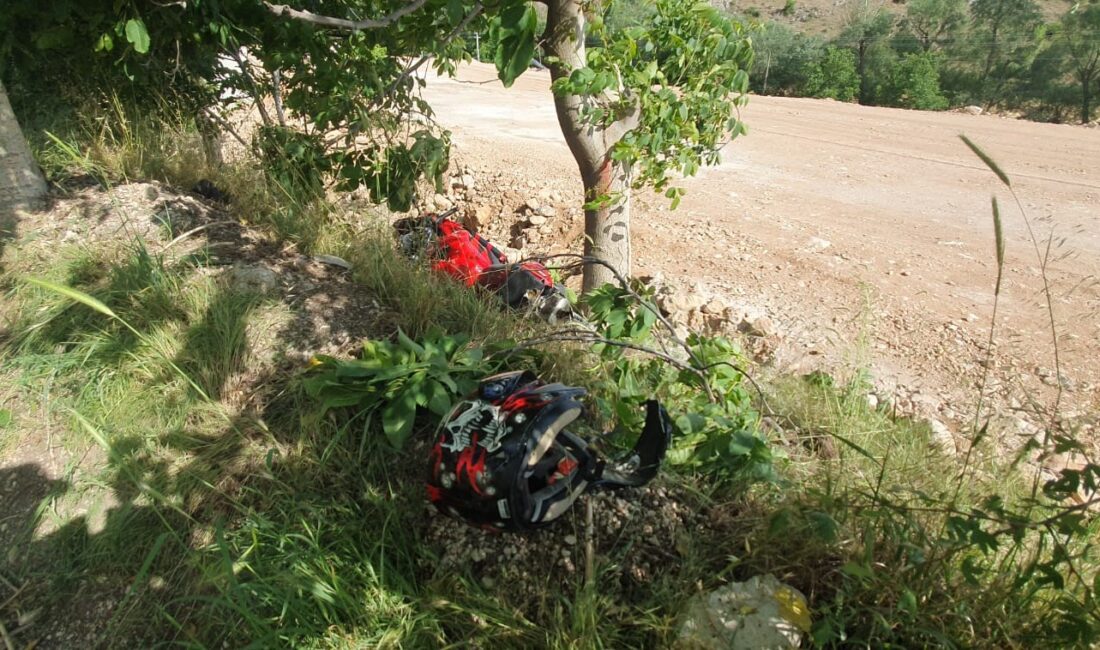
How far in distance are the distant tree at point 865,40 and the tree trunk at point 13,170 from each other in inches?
1295

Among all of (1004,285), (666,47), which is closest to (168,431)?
(666,47)

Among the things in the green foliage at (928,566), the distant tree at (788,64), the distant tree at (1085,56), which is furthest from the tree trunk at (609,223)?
the distant tree at (788,64)

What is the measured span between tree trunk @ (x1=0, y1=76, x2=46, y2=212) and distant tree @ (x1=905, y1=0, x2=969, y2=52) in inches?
1528

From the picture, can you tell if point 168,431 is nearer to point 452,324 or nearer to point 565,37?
point 452,324

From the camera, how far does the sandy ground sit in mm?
5098

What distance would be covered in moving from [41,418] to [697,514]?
2.61 metres

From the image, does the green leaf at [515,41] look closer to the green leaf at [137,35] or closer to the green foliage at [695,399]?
the green foliage at [695,399]

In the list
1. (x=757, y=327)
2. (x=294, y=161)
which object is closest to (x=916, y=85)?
(x=757, y=327)

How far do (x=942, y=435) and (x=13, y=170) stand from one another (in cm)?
557

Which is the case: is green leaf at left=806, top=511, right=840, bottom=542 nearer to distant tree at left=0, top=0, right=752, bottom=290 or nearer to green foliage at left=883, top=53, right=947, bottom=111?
distant tree at left=0, top=0, right=752, bottom=290

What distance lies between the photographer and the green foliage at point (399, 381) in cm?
221

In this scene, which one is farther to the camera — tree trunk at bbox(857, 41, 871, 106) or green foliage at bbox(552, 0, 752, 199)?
tree trunk at bbox(857, 41, 871, 106)

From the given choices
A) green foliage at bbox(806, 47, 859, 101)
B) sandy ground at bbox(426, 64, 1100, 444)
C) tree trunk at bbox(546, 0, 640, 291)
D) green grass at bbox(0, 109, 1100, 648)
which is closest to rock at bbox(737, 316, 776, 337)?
sandy ground at bbox(426, 64, 1100, 444)

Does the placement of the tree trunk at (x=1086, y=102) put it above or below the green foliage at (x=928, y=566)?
above
